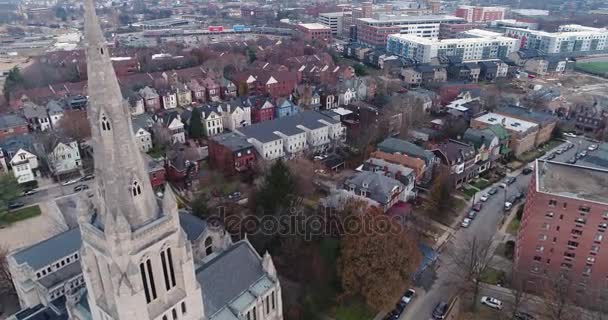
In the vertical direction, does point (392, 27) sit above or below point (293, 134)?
above

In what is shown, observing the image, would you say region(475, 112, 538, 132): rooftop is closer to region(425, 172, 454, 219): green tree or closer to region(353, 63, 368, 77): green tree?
region(425, 172, 454, 219): green tree

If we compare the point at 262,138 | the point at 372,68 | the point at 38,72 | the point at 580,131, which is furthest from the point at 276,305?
the point at 372,68

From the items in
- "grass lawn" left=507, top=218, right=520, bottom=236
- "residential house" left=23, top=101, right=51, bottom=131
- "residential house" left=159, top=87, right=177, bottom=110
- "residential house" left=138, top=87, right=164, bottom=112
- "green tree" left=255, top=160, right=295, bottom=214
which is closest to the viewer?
"green tree" left=255, top=160, right=295, bottom=214

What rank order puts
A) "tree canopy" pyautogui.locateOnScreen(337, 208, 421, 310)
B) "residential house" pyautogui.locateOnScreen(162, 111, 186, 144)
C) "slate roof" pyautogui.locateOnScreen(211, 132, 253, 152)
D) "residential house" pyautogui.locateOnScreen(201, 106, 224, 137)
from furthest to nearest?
"residential house" pyautogui.locateOnScreen(201, 106, 224, 137) < "residential house" pyautogui.locateOnScreen(162, 111, 186, 144) < "slate roof" pyautogui.locateOnScreen(211, 132, 253, 152) < "tree canopy" pyautogui.locateOnScreen(337, 208, 421, 310)

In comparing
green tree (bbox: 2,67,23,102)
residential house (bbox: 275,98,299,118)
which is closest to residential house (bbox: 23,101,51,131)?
green tree (bbox: 2,67,23,102)

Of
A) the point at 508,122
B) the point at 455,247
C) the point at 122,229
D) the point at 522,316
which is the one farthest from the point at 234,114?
the point at 122,229

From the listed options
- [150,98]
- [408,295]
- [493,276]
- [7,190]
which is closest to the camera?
[408,295]

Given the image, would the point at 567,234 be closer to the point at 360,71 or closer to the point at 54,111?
the point at 54,111
